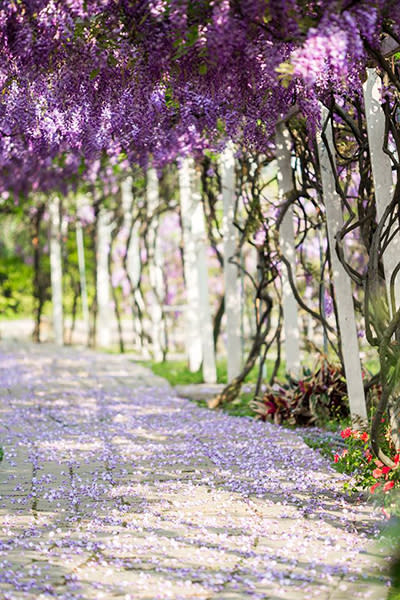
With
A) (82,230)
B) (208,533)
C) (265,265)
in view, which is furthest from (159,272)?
(208,533)

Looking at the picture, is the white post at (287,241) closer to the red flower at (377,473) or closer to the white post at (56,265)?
the red flower at (377,473)

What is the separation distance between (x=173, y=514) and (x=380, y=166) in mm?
1886

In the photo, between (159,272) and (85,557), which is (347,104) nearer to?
(85,557)

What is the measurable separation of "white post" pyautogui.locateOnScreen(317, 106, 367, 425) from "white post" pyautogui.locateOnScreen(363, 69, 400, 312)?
904 mm

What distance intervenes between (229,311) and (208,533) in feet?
16.2

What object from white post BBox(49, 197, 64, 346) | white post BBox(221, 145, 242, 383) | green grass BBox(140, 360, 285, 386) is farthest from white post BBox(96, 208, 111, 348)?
white post BBox(221, 145, 242, 383)

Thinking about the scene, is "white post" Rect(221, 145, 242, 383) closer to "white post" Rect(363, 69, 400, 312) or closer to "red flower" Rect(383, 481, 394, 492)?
"white post" Rect(363, 69, 400, 312)

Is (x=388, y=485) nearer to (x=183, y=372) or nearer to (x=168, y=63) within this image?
(x=168, y=63)

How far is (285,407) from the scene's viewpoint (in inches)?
263

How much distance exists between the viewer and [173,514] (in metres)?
3.96

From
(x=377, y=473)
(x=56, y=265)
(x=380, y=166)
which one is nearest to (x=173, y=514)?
(x=377, y=473)

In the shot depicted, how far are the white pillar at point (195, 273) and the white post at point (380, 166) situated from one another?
4274mm

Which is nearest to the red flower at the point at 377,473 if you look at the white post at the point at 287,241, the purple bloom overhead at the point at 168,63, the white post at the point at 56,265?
the purple bloom overhead at the point at 168,63

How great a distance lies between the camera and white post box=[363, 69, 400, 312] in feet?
14.4
